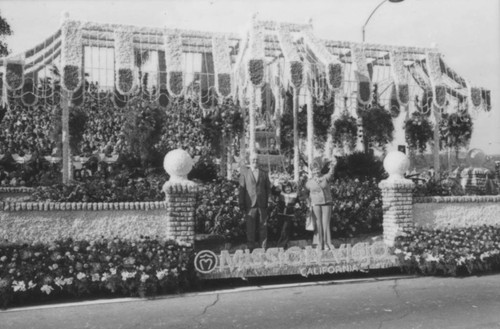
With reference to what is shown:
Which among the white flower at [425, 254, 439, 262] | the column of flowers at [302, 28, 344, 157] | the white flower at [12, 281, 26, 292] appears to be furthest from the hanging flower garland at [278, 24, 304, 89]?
the white flower at [12, 281, 26, 292]

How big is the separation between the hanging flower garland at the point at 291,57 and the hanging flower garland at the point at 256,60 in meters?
0.69

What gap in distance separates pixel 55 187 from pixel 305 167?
907 centimetres

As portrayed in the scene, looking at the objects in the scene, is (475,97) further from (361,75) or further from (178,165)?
(178,165)

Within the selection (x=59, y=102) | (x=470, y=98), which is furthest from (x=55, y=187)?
(x=470, y=98)

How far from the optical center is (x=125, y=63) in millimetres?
12828

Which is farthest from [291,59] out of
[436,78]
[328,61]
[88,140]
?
[88,140]

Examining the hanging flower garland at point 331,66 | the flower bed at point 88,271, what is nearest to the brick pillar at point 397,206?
the flower bed at point 88,271

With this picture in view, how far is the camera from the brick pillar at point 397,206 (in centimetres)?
986

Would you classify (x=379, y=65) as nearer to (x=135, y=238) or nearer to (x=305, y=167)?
(x=305, y=167)

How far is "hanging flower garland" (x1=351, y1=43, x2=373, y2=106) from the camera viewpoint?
46.6 feet

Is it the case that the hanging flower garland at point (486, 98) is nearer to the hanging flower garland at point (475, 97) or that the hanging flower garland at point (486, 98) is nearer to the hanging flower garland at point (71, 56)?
the hanging flower garland at point (475, 97)

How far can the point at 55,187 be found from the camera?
37.0 ft

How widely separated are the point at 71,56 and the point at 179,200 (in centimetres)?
606

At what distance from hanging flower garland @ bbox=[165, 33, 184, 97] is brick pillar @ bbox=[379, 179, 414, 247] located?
18.6 feet
